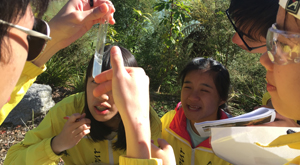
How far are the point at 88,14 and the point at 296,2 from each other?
122cm

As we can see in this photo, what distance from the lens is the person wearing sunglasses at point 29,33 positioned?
895mm

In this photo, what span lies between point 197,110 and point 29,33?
5.86ft

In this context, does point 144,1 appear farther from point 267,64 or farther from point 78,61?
point 267,64

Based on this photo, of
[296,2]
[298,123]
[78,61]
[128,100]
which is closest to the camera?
[296,2]

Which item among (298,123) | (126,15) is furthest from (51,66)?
(298,123)

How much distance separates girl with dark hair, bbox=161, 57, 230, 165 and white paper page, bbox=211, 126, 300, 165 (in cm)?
58

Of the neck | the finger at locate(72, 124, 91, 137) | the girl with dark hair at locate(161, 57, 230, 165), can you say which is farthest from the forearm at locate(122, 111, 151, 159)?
the girl with dark hair at locate(161, 57, 230, 165)

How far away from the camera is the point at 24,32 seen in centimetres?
95

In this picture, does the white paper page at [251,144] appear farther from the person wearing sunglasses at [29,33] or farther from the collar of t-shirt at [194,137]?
the person wearing sunglasses at [29,33]

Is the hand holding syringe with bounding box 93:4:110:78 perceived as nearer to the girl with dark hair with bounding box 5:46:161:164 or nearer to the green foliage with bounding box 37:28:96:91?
the girl with dark hair with bounding box 5:46:161:164

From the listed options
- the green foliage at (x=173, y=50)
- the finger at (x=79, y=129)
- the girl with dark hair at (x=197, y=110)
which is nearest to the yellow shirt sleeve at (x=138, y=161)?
the finger at (x=79, y=129)

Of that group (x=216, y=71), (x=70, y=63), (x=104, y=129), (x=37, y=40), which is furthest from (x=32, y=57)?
(x=70, y=63)

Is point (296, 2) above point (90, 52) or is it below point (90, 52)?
above

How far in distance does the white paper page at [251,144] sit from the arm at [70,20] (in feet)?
3.43
